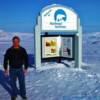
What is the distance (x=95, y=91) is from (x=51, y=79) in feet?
8.54

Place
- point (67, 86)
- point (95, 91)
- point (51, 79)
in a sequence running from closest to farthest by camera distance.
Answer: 1. point (95, 91)
2. point (67, 86)
3. point (51, 79)

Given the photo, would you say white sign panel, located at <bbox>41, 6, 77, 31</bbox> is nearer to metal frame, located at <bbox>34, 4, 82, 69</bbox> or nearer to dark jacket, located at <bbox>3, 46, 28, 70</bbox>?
metal frame, located at <bbox>34, 4, 82, 69</bbox>

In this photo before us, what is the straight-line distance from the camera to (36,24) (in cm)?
1477

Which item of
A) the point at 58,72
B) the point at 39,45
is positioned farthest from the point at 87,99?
the point at 39,45

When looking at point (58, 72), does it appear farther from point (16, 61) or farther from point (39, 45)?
point (16, 61)

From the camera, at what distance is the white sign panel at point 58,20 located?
14955 millimetres

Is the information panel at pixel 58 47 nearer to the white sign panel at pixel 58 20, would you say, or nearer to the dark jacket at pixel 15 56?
the white sign panel at pixel 58 20

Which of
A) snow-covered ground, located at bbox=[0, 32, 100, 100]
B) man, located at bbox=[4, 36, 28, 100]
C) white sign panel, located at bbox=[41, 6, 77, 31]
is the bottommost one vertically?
snow-covered ground, located at bbox=[0, 32, 100, 100]

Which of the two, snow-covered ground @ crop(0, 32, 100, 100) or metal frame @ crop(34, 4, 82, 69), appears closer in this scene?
snow-covered ground @ crop(0, 32, 100, 100)

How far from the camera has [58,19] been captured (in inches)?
598

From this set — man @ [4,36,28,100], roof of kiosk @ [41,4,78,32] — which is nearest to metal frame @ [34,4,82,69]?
roof of kiosk @ [41,4,78,32]

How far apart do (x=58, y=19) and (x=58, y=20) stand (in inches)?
2.3

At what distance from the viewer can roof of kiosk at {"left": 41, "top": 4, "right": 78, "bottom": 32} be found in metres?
15.0

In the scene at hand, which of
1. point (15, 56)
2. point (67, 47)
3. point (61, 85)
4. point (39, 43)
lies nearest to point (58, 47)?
point (67, 47)
